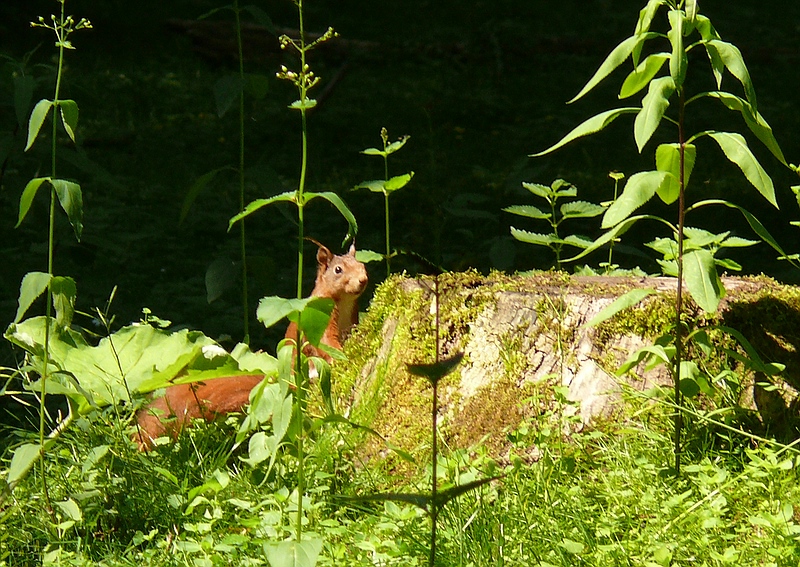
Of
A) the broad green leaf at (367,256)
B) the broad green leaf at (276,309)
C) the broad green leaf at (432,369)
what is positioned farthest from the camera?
the broad green leaf at (367,256)

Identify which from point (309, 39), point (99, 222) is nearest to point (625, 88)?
point (99, 222)

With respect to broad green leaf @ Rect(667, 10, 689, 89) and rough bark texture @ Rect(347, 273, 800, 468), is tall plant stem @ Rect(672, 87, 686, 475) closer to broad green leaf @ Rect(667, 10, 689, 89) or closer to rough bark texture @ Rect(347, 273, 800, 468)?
broad green leaf @ Rect(667, 10, 689, 89)

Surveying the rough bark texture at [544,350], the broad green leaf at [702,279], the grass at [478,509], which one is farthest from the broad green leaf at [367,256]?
the broad green leaf at [702,279]

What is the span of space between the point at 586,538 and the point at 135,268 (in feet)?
15.1

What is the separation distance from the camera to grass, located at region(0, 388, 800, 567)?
100.0 inches

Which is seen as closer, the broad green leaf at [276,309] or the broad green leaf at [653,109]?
the broad green leaf at [276,309]

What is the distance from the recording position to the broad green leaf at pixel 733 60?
8.39ft

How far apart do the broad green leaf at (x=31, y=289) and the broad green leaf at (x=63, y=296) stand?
0.04m

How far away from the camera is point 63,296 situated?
275cm

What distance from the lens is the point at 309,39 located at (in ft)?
36.2

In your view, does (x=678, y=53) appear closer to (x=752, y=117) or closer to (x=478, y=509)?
(x=752, y=117)

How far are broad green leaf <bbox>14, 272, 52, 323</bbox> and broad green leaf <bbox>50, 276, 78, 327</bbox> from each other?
0.15 ft

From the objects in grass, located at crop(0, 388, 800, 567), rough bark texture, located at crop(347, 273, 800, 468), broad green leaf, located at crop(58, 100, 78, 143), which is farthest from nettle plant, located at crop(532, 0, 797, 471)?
broad green leaf, located at crop(58, 100, 78, 143)

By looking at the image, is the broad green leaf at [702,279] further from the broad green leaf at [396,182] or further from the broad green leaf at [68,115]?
the broad green leaf at [68,115]
